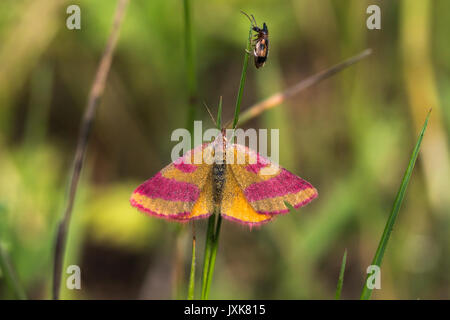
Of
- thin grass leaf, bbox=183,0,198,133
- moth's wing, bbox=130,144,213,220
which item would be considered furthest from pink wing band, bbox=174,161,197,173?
thin grass leaf, bbox=183,0,198,133

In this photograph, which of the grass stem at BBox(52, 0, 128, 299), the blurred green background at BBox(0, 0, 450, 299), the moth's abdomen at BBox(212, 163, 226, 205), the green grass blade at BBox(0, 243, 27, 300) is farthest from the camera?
the blurred green background at BBox(0, 0, 450, 299)

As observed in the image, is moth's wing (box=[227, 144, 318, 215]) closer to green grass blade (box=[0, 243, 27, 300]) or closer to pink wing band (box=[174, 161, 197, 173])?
pink wing band (box=[174, 161, 197, 173])

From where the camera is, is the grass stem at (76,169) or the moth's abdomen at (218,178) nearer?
the grass stem at (76,169)

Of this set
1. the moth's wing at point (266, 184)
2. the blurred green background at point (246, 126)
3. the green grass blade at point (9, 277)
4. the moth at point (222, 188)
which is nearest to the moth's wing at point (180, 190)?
the moth at point (222, 188)

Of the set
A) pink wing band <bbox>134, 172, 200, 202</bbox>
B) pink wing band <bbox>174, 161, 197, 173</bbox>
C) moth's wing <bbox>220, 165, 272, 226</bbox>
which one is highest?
pink wing band <bbox>174, 161, 197, 173</bbox>

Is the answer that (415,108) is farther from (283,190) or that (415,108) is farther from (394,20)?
(283,190)

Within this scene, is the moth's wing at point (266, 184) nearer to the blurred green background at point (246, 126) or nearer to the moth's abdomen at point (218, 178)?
the moth's abdomen at point (218, 178)

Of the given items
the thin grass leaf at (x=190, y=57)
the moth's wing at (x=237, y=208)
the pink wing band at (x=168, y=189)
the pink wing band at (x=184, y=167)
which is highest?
the thin grass leaf at (x=190, y=57)

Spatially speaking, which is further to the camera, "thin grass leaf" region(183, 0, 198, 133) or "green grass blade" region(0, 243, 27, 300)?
"thin grass leaf" region(183, 0, 198, 133)

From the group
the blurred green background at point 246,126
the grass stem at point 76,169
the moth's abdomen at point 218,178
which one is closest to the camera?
the grass stem at point 76,169
